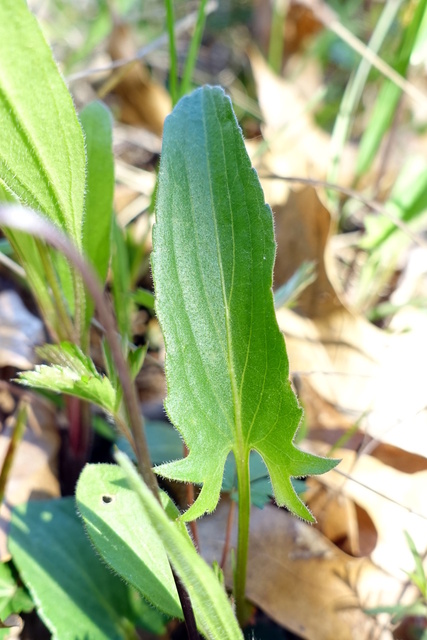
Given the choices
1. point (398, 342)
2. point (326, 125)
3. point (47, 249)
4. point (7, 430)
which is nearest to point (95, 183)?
point (47, 249)

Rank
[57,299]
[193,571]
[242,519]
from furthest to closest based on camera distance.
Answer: [57,299] → [242,519] → [193,571]

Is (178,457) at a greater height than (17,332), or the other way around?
(17,332)

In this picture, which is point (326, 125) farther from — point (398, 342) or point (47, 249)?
point (47, 249)

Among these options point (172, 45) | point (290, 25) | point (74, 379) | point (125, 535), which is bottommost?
point (125, 535)

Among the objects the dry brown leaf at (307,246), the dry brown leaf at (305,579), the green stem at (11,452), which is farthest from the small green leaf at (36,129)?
the dry brown leaf at (307,246)

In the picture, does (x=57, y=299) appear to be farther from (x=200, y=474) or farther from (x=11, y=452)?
(x=200, y=474)

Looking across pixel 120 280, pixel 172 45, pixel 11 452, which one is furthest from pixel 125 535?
pixel 172 45

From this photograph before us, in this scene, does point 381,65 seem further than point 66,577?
Yes

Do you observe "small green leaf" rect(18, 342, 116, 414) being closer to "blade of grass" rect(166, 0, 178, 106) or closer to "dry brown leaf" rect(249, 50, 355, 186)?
"blade of grass" rect(166, 0, 178, 106)
